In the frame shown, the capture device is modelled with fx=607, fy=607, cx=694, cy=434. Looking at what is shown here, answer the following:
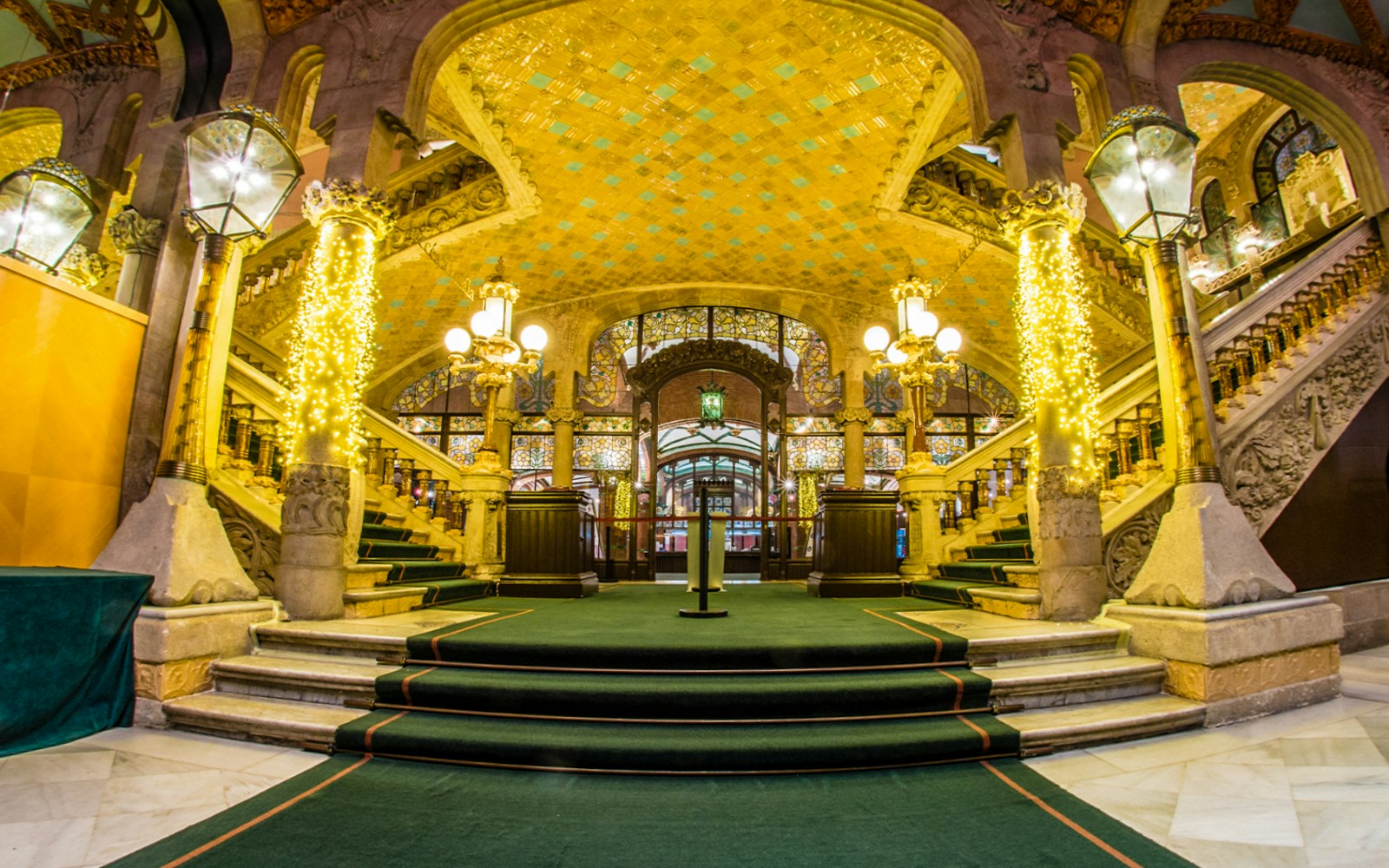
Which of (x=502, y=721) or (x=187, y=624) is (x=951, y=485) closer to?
(x=502, y=721)

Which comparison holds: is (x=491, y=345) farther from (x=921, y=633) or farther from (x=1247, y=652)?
(x=1247, y=652)

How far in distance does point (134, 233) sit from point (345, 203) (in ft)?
7.45

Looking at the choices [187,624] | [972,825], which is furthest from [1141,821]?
[187,624]

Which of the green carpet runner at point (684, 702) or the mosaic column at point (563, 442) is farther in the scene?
the mosaic column at point (563, 442)

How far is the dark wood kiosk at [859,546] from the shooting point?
6555 millimetres

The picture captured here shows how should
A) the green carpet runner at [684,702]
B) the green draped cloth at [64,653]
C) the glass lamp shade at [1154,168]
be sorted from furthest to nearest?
the glass lamp shade at [1154,168], the green draped cloth at [64,653], the green carpet runner at [684,702]

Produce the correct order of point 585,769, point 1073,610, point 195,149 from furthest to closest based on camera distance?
1. point 1073,610
2. point 195,149
3. point 585,769

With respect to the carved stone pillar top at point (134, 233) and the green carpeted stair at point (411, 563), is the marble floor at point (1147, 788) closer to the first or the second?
the green carpeted stair at point (411, 563)

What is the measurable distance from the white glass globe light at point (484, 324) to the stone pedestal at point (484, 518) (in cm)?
139

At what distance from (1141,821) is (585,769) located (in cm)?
197

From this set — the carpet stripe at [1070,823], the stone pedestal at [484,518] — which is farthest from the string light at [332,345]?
the carpet stripe at [1070,823]

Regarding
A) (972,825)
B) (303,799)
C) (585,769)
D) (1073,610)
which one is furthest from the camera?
(1073,610)

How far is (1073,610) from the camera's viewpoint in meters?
4.09

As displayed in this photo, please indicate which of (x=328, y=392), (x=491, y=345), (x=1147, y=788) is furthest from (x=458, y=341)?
Answer: (x=1147, y=788)
